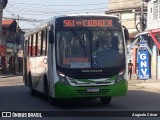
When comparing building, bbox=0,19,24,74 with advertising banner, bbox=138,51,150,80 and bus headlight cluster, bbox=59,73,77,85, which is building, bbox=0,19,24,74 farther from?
bus headlight cluster, bbox=59,73,77,85

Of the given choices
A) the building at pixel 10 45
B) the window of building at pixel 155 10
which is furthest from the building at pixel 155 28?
the building at pixel 10 45

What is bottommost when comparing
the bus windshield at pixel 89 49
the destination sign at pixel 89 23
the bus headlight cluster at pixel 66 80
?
the bus headlight cluster at pixel 66 80

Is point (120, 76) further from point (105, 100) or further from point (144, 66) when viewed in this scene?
point (144, 66)

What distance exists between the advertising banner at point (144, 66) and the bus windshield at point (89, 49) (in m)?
22.8

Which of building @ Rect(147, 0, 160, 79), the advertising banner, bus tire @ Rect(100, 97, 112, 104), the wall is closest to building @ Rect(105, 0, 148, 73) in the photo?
the wall

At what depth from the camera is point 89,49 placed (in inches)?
→ 644

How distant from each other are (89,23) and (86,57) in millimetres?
1305

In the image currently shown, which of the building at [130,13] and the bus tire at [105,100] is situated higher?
the building at [130,13]

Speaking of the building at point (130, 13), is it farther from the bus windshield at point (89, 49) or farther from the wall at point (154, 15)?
the bus windshield at point (89, 49)

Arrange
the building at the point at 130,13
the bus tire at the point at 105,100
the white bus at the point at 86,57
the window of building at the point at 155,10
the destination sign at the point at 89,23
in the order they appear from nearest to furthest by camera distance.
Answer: the white bus at the point at 86,57, the destination sign at the point at 89,23, the bus tire at the point at 105,100, the window of building at the point at 155,10, the building at the point at 130,13

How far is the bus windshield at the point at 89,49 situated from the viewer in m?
16.2

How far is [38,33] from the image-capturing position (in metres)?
20.1

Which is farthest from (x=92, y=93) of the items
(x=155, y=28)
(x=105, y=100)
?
(x=155, y=28)

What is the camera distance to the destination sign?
16.7 meters
